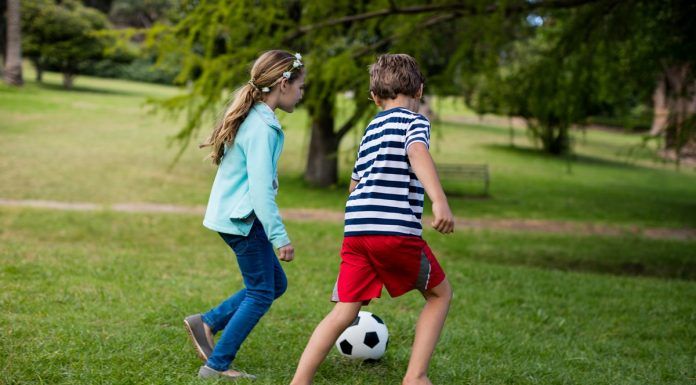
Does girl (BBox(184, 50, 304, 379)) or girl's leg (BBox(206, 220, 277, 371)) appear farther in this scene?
girl's leg (BBox(206, 220, 277, 371))

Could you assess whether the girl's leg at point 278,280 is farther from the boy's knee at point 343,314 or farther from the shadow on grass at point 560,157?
the shadow on grass at point 560,157

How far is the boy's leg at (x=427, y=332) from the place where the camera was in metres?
3.67

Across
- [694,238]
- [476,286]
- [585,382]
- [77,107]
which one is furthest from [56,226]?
[77,107]

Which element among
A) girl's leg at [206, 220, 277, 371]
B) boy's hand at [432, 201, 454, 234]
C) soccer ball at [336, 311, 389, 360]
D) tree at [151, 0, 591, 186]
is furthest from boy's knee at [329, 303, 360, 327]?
tree at [151, 0, 591, 186]

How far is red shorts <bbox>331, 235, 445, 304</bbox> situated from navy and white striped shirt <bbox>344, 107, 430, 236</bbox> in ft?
0.17

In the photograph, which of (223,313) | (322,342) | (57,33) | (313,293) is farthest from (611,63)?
(57,33)

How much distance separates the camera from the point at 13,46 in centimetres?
2983

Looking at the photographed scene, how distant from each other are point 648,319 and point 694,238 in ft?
24.6

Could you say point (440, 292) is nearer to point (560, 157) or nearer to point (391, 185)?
point (391, 185)

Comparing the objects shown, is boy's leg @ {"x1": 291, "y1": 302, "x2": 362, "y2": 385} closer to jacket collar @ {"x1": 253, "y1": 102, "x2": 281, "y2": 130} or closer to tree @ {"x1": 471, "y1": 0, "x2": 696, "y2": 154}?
jacket collar @ {"x1": 253, "y1": 102, "x2": 281, "y2": 130}

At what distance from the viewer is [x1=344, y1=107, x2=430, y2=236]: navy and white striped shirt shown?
346 cm

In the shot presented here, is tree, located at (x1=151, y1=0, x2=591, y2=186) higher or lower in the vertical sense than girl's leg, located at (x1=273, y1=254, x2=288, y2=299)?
higher

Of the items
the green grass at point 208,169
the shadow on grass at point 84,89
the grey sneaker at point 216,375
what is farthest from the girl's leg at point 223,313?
the shadow on grass at point 84,89

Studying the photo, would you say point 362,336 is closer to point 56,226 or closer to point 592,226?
point 56,226
